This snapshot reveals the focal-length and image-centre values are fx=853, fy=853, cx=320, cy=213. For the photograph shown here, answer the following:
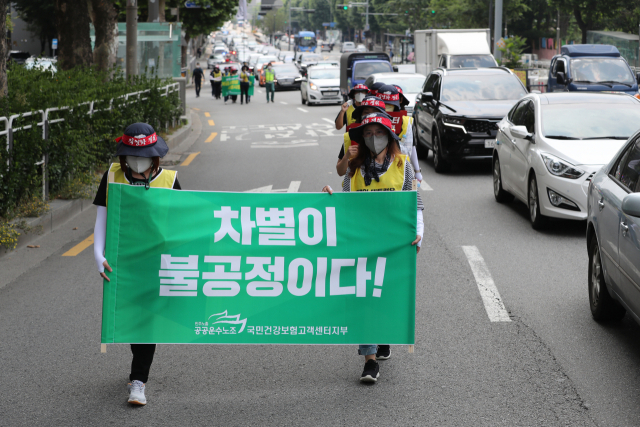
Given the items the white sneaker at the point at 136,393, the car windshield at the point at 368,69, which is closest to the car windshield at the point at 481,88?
the white sneaker at the point at 136,393

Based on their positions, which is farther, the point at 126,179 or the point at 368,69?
the point at 368,69

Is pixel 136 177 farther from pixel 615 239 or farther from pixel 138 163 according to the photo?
pixel 615 239

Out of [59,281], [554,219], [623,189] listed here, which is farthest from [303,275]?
[554,219]

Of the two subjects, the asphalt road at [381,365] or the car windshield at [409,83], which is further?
the car windshield at [409,83]

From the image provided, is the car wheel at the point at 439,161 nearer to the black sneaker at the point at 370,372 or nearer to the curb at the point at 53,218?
the curb at the point at 53,218

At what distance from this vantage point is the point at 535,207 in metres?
9.91

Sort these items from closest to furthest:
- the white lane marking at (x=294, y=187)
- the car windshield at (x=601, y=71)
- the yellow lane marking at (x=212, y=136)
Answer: the white lane marking at (x=294, y=187), the yellow lane marking at (x=212, y=136), the car windshield at (x=601, y=71)

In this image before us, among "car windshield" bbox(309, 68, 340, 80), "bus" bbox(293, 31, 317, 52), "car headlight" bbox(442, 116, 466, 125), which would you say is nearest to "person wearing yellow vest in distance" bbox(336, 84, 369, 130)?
"car headlight" bbox(442, 116, 466, 125)

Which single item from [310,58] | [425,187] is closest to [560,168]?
[425,187]

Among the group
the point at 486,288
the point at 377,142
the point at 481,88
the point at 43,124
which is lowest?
the point at 486,288

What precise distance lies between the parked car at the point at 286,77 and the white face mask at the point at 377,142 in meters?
44.3

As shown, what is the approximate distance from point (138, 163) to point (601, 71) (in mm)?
22797

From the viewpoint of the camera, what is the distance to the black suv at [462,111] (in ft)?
47.4

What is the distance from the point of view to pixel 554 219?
1039 centimetres
